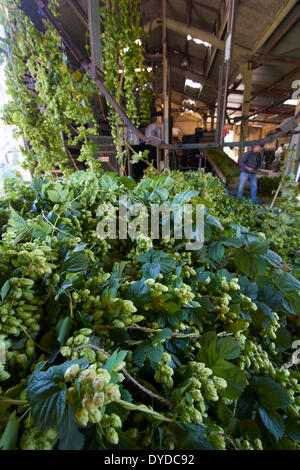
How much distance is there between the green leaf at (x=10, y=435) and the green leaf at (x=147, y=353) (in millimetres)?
177

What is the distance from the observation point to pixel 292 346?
1.94ft

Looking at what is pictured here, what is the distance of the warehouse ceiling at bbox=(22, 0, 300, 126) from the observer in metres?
3.21

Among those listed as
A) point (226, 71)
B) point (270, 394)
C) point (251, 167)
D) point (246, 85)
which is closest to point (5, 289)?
point (270, 394)

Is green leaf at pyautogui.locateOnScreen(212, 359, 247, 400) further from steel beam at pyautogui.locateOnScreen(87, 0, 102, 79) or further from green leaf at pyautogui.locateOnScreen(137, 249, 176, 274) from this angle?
steel beam at pyautogui.locateOnScreen(87, 0, 102, 79)

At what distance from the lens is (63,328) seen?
0.35 meters

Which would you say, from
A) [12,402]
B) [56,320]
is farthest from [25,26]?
[12,402]

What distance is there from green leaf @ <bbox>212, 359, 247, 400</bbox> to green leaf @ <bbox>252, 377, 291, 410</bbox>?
0.08 metres

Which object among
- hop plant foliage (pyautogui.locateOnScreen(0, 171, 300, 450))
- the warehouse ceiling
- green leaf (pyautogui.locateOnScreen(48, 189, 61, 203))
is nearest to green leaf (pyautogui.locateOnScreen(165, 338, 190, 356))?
hop plant foliage (pyautogui.locateOnScreen(0, 171, 300, 450))

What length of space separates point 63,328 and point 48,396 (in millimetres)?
100

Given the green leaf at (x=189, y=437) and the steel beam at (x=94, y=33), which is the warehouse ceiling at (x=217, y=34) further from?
the green leaf at (x=189, y=437)

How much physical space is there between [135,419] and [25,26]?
2054 millimetres

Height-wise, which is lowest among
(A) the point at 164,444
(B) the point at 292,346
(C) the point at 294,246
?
(C) the point at 294,246
